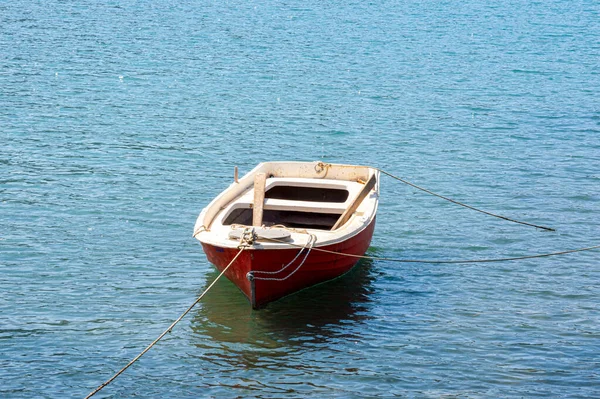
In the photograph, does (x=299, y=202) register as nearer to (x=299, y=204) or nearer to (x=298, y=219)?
(x=299, y=204)

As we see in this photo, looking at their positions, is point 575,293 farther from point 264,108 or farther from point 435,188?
point 264,108

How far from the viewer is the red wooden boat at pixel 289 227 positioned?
13.7m

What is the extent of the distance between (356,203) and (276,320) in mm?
3206

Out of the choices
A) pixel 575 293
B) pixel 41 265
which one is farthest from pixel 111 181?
pixel 575 293

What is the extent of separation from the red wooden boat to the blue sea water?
0.58 metres

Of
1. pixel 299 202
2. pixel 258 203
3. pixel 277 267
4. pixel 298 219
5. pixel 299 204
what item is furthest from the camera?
pixel 298 219

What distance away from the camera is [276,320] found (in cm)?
1398

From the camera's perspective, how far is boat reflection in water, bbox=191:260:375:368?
13156mm

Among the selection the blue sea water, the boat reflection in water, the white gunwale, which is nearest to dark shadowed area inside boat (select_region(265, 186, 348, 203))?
the white gunwale

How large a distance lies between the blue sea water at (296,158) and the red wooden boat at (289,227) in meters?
0.58

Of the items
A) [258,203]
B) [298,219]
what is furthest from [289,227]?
[298,219]

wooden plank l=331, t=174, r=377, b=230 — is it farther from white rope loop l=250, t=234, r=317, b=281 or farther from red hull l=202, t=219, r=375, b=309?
white rope loop l=250, t=234, r=317, b=281

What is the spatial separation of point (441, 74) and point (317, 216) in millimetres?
22707

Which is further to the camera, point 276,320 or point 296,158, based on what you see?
point 296,158
